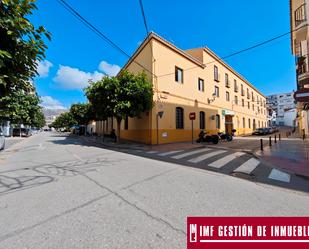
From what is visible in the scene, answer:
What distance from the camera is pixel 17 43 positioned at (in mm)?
3881

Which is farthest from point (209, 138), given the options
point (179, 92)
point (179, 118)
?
point (179, 92)

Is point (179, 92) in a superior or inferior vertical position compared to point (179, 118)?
superior

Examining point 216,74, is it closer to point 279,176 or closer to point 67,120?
point 279,176

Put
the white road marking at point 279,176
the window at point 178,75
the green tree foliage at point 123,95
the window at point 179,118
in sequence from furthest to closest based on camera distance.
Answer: the window at point 178,75, the window at point 179,118, the green tree foliage at point 123,95, the white road marking at point 279,176

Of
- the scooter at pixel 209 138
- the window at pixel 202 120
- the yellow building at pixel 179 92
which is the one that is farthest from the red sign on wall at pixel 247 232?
the window at pixel 202 120

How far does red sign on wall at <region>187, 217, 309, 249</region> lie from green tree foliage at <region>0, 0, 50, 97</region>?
169 inches

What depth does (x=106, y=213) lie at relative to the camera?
353 cm

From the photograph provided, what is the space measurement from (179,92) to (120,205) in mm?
16773

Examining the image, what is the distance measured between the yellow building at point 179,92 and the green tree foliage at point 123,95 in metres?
1.39

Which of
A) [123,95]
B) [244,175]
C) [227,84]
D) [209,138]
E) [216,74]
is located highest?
[216,74]

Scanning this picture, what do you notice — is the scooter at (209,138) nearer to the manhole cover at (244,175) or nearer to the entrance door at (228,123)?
the manhole cover at (244,175)

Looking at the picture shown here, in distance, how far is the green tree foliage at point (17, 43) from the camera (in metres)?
3.60

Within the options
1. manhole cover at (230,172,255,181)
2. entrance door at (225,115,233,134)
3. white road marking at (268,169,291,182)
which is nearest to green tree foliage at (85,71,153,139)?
manhole cover at (230,172,255,181)

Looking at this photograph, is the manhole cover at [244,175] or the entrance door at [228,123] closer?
the manhole cover at [244,175]
